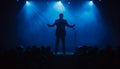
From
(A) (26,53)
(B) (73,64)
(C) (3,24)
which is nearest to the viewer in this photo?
(A) (26,53)

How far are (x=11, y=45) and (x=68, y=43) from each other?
10.3ft

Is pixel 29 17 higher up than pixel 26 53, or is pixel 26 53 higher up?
pixel 29 17

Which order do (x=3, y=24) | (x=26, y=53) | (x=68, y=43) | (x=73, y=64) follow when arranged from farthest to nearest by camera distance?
(x=68, y=43), (x=3, y=24), (x=73, y=64), (x=26, y=53)

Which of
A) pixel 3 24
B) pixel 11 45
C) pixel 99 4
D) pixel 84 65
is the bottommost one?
pixel 84 65

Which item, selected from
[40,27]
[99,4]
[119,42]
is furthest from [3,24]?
[119,42]

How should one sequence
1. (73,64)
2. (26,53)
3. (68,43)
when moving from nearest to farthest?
(26,53)
(73,64)
(68,43)

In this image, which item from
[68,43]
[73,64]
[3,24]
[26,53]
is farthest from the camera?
[68,43]

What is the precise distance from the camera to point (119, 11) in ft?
51.2

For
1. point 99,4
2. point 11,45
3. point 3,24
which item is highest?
point 99,4

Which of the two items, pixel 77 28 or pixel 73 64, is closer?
pixel 73 64

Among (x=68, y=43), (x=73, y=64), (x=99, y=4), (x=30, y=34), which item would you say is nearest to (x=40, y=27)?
(x=30, y=34)

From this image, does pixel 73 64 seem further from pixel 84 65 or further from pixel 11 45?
pixel 11 45

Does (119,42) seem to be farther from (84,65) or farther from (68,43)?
(84,65)

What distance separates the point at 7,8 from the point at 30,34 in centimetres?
197
